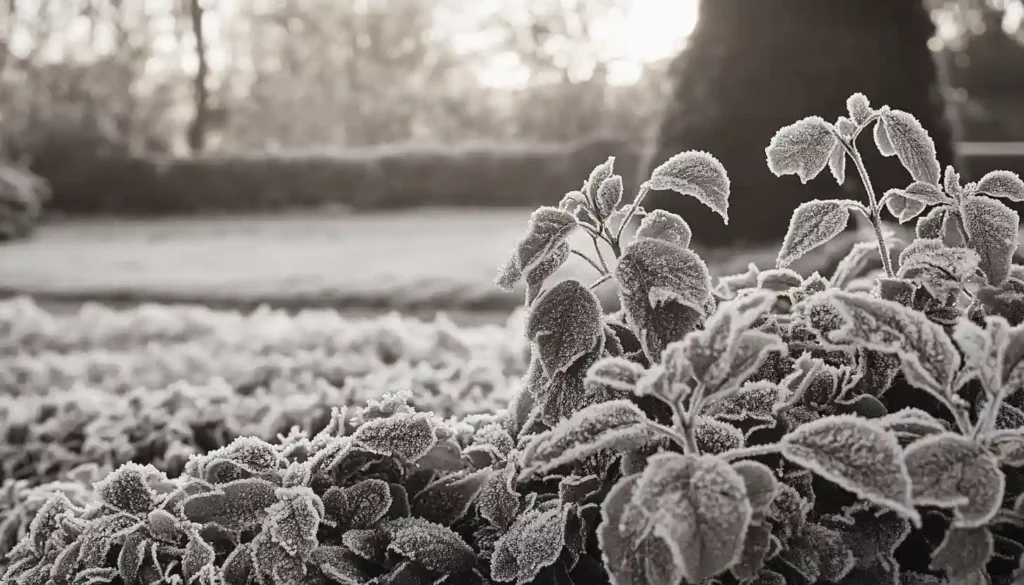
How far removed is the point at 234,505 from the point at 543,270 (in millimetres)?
422

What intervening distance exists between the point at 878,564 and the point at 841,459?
0.22 meters

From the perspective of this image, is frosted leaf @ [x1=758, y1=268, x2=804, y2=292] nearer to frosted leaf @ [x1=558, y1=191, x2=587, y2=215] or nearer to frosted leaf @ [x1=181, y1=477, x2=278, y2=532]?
frosted leaf @ [x1=558, y1=191, x2=587, y2=215]

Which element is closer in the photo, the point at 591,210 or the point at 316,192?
the point at 591,210

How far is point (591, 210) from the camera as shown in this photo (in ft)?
3.14

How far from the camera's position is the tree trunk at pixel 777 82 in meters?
3.85

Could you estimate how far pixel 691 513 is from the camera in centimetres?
66

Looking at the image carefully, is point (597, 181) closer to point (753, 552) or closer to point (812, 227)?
point (812, 227)

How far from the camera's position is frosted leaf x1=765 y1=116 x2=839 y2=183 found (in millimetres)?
966

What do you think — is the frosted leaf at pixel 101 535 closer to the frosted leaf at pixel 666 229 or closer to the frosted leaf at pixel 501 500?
the frosted leaf at pixel 501 500

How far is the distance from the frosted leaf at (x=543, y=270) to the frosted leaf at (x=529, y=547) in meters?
0.24

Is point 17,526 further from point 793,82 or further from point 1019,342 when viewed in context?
point 793,82

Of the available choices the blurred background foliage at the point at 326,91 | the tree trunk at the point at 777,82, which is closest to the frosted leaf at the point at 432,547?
the tree trunk at the point at 777,82

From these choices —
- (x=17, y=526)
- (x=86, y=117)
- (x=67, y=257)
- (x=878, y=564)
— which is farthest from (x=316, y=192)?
(x=878, y=564)

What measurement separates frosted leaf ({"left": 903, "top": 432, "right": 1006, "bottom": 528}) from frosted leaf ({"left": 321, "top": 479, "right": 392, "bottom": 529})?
21.1 inches
